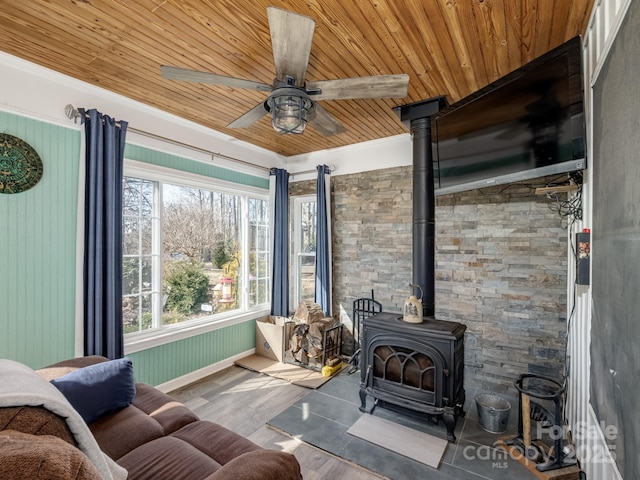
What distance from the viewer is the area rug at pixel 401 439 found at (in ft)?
6.82

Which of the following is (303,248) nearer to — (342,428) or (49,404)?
(342,428)

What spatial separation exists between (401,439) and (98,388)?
1965mm

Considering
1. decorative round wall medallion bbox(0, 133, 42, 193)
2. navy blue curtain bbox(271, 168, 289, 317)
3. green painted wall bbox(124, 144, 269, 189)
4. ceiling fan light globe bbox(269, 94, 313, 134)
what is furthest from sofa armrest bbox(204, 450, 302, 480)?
navy blue curtain bbox(271, 168, 289, 317)

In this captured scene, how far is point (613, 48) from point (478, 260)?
2.06 m

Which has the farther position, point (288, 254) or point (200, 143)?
point (288, 254)

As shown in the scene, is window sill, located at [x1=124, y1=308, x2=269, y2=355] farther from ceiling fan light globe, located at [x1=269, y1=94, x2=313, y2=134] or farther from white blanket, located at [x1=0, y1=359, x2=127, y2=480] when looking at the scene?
ceiling fan light globe, located at [x1=269, y1=94, x2=313, y2=134]

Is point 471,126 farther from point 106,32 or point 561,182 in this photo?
point 106,32

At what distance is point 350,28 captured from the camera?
1.72 meters

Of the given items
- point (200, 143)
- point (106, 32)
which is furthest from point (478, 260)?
point (106, 32)

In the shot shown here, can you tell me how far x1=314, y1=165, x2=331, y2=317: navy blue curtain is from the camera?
3807 millimetres

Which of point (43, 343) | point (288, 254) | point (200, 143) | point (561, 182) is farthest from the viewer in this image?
point (288, 254)

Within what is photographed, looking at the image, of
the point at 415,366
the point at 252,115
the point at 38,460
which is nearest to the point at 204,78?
the point at 252,115

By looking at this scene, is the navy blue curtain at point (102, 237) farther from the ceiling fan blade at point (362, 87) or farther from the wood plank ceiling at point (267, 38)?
the ceiling fan blade at point (362, 87)

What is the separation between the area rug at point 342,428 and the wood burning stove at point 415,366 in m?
0.19
